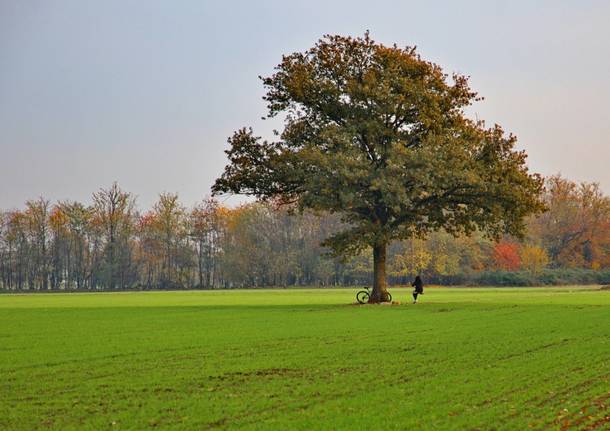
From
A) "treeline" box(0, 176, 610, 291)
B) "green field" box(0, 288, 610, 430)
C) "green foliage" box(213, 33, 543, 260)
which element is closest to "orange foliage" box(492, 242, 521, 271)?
"treeline" box(0, 176, 610, 291)

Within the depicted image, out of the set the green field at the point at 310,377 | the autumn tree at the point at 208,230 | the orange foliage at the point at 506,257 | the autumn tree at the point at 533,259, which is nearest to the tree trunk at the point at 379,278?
the green field at the point at 310,377

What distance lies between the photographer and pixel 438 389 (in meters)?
15.7

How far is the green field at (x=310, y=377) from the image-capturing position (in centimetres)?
1306

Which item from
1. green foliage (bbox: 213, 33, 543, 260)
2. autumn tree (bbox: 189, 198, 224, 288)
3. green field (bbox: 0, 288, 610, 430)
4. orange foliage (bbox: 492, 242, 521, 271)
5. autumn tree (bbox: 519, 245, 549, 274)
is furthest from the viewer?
autumn tree (bbox: 189, 198, 224, 288)

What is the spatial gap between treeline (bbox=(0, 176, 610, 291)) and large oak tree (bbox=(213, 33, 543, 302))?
71.0 m

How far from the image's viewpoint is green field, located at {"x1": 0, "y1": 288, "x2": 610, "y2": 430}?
514 inches

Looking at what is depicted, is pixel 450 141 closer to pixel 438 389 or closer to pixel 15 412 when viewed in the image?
pixel 438 389

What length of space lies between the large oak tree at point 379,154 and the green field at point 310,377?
17.6 metres

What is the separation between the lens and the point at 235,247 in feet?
451

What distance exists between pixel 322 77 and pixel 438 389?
4004cm

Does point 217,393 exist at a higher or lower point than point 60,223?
lower

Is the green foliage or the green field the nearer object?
the green field

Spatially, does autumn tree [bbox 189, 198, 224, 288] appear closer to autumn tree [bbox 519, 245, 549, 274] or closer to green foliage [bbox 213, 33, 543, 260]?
autumn tree [bbox 519, 245, 549, 274]

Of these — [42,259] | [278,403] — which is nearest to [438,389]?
[278,403]
